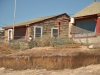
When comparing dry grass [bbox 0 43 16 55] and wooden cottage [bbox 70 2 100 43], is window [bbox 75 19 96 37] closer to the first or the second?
wooden cottage [bbox 70 2 100 43]

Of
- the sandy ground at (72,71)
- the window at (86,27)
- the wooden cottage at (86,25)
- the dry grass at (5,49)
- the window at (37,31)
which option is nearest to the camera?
the sandy ground at (72,71)

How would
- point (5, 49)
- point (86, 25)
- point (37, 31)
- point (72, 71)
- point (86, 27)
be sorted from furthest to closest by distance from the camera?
point (37, 31) → point (86, 25) → point (86, 27) → point (5, 49) → point (72, 71)

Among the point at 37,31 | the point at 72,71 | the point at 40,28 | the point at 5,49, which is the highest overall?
the point at 40,28

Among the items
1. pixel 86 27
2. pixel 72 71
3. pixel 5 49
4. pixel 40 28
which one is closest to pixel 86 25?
pixel 86 27

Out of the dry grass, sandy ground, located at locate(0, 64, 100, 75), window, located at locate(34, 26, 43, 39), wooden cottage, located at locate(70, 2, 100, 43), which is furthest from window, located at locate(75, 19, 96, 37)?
Result: sandy ground, located at locate(0, 64, 100, 75)

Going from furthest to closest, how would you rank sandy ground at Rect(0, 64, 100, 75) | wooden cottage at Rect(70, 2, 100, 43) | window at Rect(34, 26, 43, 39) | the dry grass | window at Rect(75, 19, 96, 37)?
1. window at Rect(34, 26, 43, 39)
2. window at Rect(75, 19, 96, 37)
3. wooden cottage at Rect(70, 2, 100, 43)
4. the dry grass
5. sandy ground at Rect(0, 64, 100, 75)

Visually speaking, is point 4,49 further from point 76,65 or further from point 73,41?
point 76,65

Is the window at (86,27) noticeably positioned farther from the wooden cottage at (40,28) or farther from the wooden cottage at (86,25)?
the wooden cottage at (40,28)

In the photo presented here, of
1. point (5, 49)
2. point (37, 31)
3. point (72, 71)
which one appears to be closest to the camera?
point (72, 71)

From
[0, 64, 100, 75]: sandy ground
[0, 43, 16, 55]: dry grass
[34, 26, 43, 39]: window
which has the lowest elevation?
[0, 64, 100, 75]: sandy ground

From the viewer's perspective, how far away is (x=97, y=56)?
36.5 ft

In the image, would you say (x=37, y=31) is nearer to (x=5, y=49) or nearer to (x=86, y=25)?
(x=86, y=25)

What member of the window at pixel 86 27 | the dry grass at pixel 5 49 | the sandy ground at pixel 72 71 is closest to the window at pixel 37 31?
the window at pixel 86 27

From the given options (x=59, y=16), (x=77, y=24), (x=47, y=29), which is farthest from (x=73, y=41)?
(x=59, y=16)
